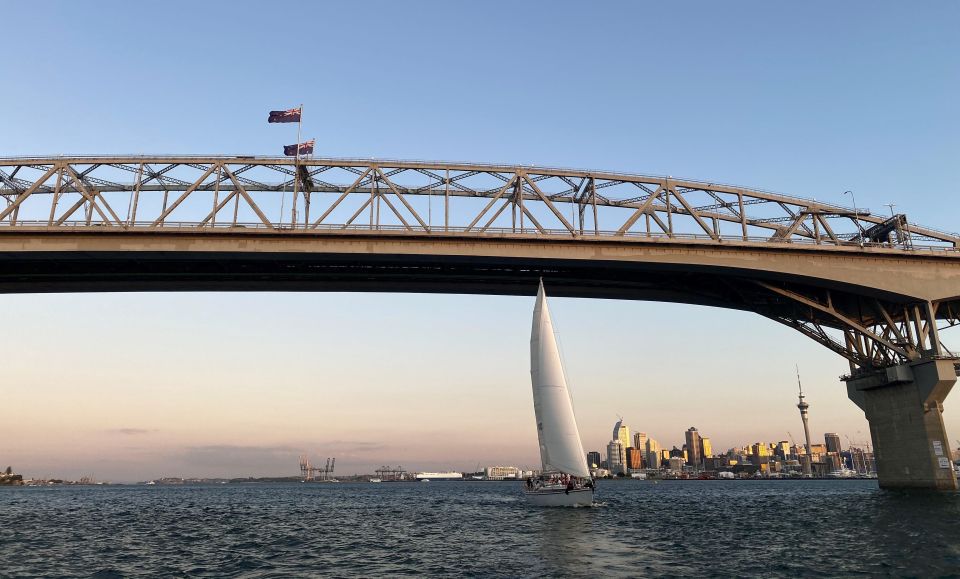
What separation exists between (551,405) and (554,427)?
168 cm

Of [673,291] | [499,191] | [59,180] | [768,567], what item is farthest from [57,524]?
[673,291]

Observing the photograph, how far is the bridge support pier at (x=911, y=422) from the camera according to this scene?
47.2 meters

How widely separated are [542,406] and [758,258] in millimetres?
20157

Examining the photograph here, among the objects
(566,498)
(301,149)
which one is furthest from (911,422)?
(301,149)

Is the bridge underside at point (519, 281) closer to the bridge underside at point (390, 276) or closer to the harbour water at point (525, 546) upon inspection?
the bridge underside at point (390, 276)

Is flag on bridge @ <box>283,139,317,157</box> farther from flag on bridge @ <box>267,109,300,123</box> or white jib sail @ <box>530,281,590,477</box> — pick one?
white jib sail @ <box>530,281,590,477</box>

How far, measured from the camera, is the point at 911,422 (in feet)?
163

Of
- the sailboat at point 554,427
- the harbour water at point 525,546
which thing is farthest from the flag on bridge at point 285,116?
the harbour water at point 525,546

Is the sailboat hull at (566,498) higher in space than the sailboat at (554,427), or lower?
lower

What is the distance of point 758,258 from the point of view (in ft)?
156

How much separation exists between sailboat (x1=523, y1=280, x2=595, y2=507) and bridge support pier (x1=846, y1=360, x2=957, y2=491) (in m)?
26.1

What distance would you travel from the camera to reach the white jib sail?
4644 centimetres

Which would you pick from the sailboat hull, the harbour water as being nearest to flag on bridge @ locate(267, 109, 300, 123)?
the harbour water

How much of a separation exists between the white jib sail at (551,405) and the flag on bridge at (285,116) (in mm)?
23959
